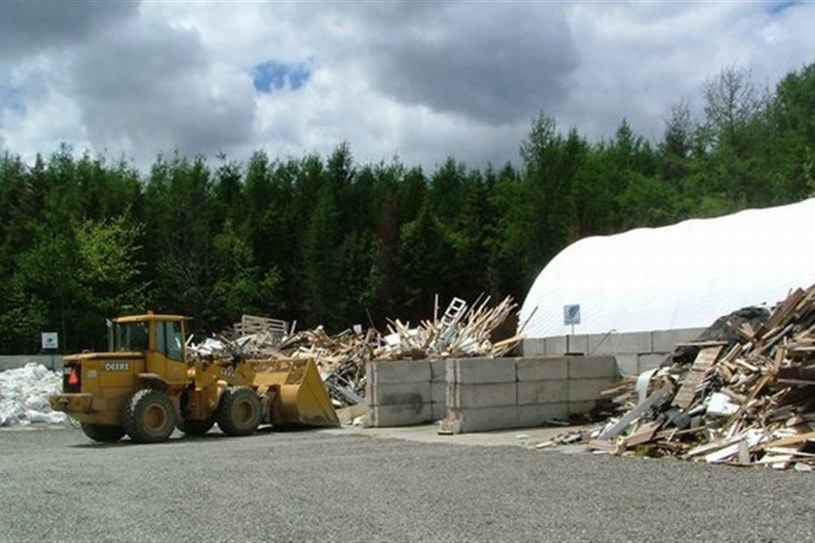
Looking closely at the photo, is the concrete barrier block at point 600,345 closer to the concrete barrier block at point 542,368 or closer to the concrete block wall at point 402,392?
the concrete barrier block at point 542,368

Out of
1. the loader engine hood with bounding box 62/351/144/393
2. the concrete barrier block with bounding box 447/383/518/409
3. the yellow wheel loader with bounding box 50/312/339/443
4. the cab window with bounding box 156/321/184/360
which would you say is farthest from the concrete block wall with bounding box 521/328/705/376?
the loader engine hood with bounding box 62/351/144/393

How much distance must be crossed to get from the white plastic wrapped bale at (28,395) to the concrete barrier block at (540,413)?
14.0 meters

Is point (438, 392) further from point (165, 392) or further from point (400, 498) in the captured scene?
point (400, 498)

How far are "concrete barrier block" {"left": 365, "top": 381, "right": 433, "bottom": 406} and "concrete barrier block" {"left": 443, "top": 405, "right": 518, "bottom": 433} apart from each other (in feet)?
8.16

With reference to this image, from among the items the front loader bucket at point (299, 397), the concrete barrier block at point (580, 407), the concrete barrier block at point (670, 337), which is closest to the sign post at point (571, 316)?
the concrete barrier block at point (670, 337)

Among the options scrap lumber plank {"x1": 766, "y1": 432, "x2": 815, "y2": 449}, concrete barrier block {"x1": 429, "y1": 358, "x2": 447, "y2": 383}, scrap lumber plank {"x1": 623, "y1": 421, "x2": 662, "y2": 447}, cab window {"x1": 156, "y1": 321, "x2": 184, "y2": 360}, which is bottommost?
scrap lumber plank {"x1": 623, "y1": 421, "x2": 662, "y2": 447}

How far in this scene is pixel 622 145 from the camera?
242 feet

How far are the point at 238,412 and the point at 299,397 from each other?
5.74 feet

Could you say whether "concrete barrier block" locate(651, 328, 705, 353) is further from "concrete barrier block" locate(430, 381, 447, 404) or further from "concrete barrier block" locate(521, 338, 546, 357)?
"concrete barrier block" locate(430, 381, 447, 404)

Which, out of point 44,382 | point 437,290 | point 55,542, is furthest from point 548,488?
point 437,290

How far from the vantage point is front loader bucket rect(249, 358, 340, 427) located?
23.5 metres

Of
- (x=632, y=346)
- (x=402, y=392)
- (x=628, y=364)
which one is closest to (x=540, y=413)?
(x=628, y=364)

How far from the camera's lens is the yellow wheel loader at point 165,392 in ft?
67.1

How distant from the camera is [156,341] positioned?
69.8 ft
